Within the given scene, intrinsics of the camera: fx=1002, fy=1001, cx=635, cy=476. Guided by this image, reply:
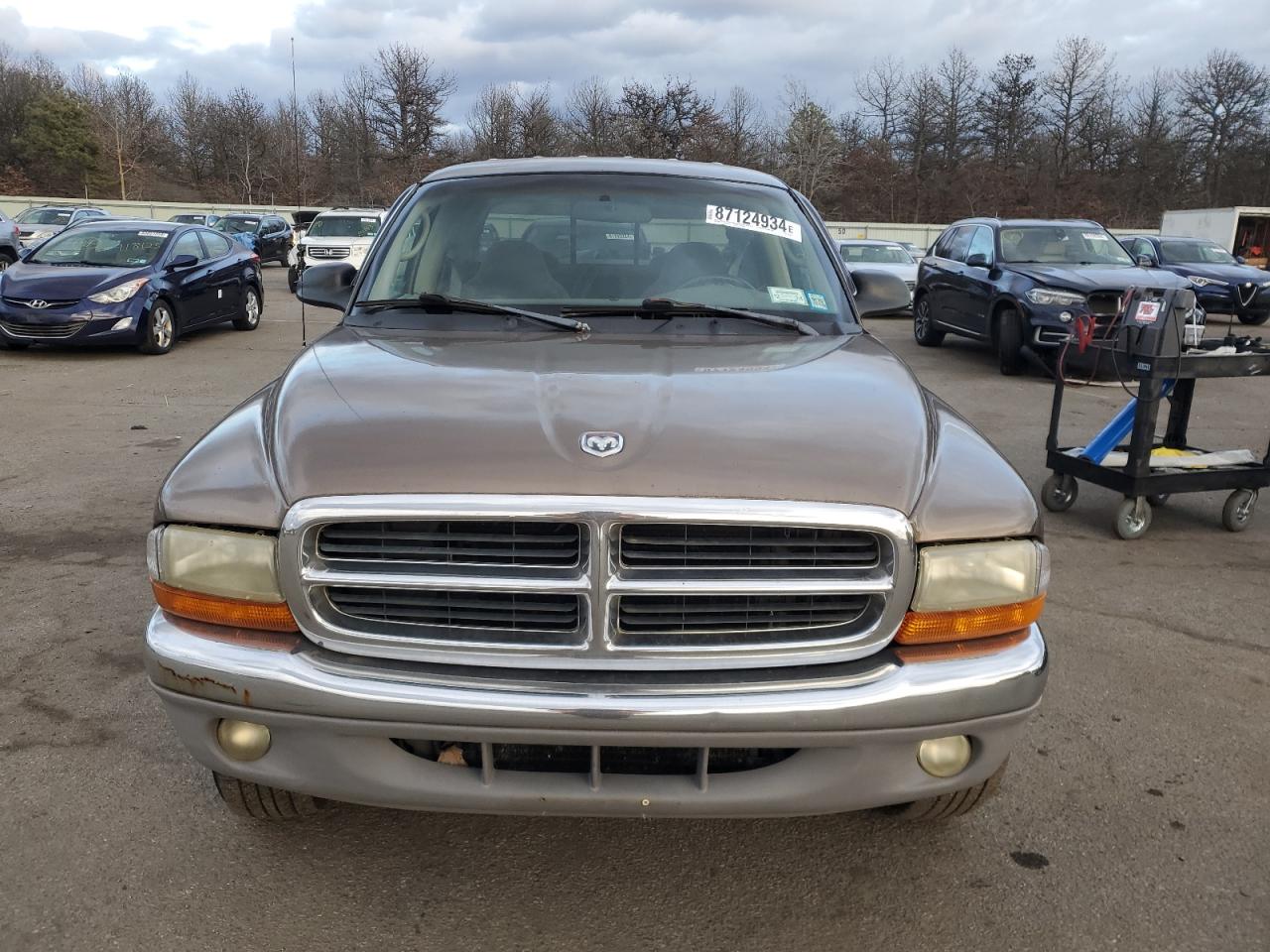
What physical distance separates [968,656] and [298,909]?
5.50 ft

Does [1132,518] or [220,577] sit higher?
[220,577]

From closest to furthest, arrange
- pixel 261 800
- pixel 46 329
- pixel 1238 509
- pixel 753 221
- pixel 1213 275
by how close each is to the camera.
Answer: pixel 261 800
pixel 753 221
pixel 1238 509
pixel 46 329
pixel 1213 275

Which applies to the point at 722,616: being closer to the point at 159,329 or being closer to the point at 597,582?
the point at 597,582

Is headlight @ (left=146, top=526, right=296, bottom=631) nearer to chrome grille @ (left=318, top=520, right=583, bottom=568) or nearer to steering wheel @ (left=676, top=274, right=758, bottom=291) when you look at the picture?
chrome grille @ (left=318, top=520, right=583, bottom=568)

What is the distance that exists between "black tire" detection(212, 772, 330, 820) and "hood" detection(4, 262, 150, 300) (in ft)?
34.7

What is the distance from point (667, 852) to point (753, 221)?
85.8 inches

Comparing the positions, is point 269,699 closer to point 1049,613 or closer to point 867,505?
point 867,505

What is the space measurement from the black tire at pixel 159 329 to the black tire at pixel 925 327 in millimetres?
9718

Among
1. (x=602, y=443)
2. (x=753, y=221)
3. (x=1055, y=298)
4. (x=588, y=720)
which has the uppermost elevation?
(x=753, y=221)

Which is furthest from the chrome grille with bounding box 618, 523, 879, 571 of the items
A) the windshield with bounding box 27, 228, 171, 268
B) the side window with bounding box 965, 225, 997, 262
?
the windshield with bounding box 27, 228, 171, 268

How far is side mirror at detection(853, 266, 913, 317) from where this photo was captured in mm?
3912

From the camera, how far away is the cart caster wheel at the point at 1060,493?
606 cm

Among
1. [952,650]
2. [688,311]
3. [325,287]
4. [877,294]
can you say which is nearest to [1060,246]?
[877,294]

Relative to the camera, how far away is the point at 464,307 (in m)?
3.19
